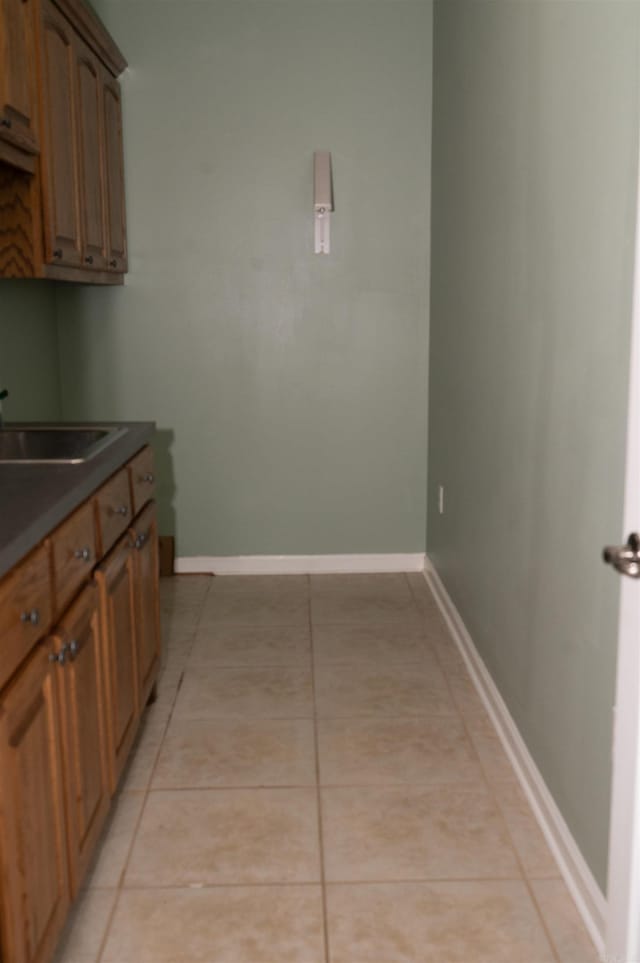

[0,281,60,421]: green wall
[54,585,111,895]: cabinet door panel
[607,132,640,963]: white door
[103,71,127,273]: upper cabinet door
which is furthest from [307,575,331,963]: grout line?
[103,71,127,273]: upper cabinet door

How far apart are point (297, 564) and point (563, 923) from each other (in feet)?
8.45

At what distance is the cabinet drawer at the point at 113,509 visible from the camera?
2.16 meters

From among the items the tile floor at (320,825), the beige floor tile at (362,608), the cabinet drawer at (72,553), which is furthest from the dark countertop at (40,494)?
the beige floor tile at (362,608)

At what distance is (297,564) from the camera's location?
438 centimetres

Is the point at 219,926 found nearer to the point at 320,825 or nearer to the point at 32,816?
the point at 320,825

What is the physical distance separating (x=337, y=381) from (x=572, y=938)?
2736 mm

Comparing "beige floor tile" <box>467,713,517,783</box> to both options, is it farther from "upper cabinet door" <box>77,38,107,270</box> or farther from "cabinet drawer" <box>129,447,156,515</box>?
"upper cabinet door" <box>77,38,107,270</box>

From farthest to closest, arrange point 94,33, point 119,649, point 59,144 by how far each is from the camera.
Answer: point 94,33
point 59,144
point 119,649

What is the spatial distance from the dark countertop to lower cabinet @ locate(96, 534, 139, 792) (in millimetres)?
216

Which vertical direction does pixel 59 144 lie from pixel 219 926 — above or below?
above

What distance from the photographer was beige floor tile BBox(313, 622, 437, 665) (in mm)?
3373

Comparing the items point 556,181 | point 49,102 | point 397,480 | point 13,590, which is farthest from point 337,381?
point 13,590

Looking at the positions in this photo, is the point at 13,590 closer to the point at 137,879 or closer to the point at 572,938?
the point at 137,879

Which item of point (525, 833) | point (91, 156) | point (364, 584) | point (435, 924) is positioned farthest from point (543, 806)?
point (91, 156)
